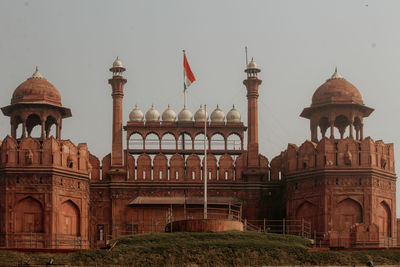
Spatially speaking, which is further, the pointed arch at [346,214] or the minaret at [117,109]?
the minaret at [117,109]

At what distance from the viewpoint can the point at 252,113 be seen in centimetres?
6112

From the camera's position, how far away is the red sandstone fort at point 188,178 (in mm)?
54719

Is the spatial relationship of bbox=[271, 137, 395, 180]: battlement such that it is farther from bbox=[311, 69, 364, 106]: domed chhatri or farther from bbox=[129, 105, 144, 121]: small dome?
bbox=[129, 105, 144, 121]: small dome

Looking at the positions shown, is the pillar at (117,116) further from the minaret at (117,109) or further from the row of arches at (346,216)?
the row of arches at (346,216)

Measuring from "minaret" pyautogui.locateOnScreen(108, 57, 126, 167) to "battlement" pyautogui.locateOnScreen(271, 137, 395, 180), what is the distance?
426 inches

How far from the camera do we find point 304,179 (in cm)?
5666

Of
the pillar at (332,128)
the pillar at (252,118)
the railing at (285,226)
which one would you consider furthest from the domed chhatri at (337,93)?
the railing at (285,226)

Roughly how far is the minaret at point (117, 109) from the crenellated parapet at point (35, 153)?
165 inches

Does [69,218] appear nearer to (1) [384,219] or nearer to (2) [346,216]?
(2) [346,216]

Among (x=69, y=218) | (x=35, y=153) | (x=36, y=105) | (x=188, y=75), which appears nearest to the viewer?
(x=35, y=153)

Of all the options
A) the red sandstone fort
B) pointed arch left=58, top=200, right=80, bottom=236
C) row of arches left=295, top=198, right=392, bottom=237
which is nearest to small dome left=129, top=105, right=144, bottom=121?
the red sandstone fort

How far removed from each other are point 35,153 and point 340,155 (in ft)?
58.3

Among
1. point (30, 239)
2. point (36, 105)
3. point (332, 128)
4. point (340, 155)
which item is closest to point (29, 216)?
point (30, 239)

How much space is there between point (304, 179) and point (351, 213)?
355 cm
